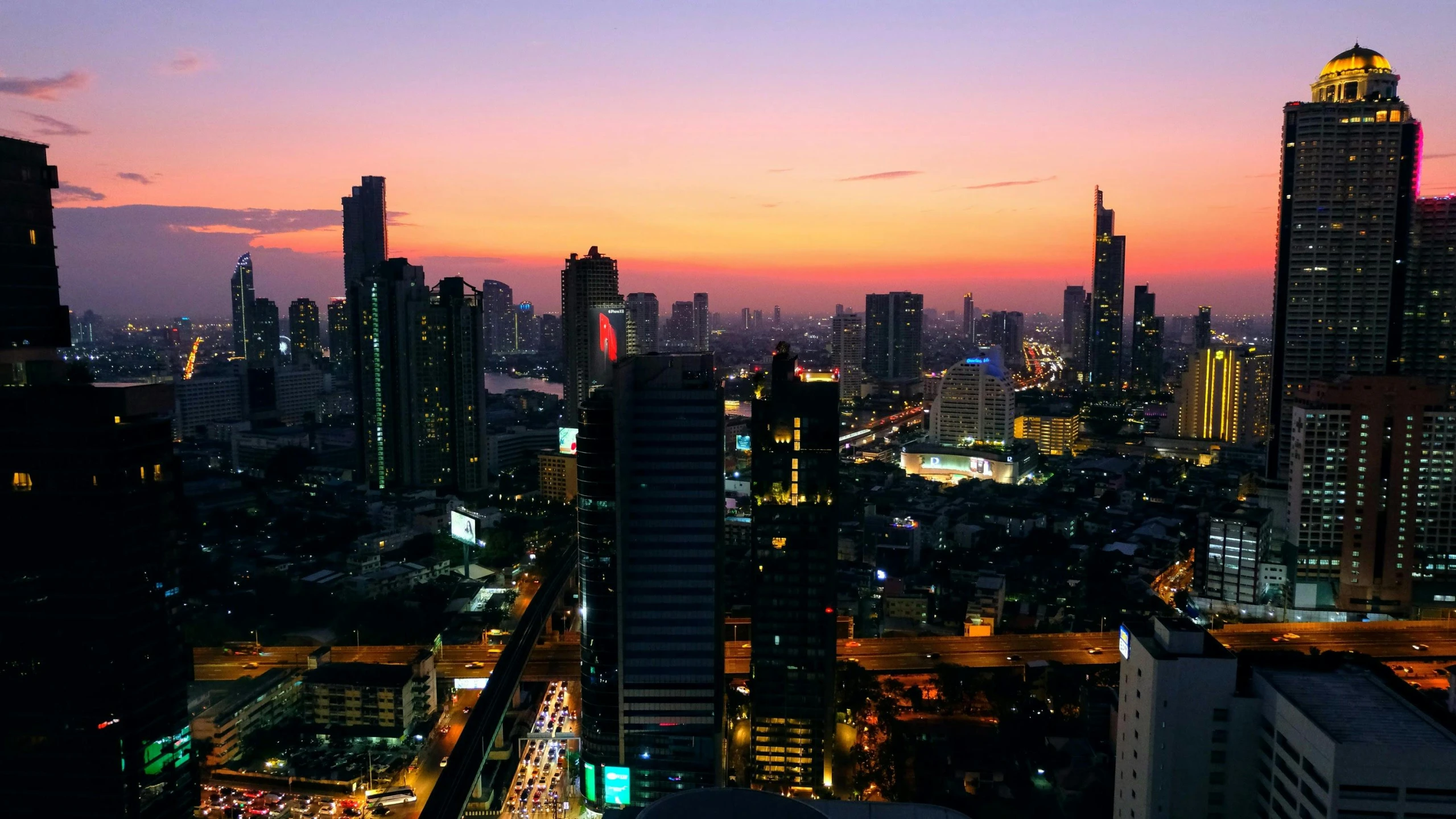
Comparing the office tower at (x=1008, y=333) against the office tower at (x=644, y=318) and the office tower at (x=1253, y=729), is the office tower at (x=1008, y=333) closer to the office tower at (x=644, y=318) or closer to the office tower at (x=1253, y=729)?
the office tower at (x=644, y=318)

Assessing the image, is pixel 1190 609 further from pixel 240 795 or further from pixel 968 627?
pixel 240 795

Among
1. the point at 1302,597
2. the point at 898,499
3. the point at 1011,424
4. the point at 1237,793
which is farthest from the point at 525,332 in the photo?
the point at 1237,793


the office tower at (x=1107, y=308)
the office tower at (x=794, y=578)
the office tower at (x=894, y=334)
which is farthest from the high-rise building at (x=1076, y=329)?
the office tower at (x=794, y=578)

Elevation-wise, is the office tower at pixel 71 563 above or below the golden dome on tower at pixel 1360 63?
below

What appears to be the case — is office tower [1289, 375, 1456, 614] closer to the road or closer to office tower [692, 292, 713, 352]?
the road

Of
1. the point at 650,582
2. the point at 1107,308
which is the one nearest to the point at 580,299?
the point at 650,582

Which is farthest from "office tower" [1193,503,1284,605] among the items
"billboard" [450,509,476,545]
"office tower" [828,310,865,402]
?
"office tower" [828,310,865,402]
